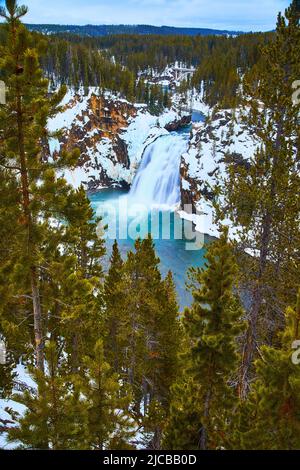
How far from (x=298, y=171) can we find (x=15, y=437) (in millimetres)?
10093

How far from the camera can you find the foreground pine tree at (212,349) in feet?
28.3

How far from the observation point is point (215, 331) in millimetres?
8703

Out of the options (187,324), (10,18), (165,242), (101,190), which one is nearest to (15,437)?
(187,324)

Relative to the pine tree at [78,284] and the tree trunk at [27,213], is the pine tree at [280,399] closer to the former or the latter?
the pine tree at [78,284]

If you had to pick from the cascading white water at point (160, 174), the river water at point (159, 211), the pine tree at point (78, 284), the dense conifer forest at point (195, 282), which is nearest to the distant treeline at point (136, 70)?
the cascading white water at point (160, 174)

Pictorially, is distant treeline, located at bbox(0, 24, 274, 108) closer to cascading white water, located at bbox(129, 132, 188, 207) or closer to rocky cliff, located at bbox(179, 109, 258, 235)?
rocky cliff, located at bbox(179, 109, 258, 235)

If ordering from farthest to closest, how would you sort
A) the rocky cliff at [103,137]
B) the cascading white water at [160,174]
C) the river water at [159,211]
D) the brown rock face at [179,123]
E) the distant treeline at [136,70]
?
the brown rock face at [179,123] < the distant treeline at [136,70] < the rocky cliff at [103,137] < the cascading white water at [160,174] < the river water at [159,211]

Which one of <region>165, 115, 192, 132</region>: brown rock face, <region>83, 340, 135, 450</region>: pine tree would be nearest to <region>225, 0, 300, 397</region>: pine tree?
<region>83, 340, 135, 450</region>: pine tree

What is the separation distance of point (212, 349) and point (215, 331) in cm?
44

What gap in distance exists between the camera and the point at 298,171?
38.3ft

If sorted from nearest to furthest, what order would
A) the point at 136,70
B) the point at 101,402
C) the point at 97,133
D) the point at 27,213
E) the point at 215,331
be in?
1. the point at 215,331
2. the point at 101,402
3. the point at 27,213
4. the point at 97,133
5. the point at 136,70

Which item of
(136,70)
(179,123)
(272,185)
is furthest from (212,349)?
(136,70)

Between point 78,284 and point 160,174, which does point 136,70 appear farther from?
point 78,284

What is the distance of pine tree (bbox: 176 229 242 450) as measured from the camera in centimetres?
860
